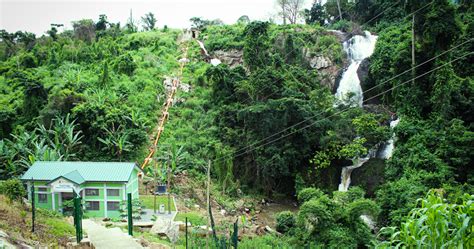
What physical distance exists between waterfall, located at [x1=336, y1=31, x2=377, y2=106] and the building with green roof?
54.5 feet

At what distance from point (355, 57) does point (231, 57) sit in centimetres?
1093

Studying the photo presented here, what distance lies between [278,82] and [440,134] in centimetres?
1013

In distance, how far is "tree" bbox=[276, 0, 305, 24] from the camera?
43750mm

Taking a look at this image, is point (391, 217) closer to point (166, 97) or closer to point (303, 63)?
point (303, 63)

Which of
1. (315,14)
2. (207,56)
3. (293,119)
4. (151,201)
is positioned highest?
(315,14)

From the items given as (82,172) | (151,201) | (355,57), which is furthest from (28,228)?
(355,57)

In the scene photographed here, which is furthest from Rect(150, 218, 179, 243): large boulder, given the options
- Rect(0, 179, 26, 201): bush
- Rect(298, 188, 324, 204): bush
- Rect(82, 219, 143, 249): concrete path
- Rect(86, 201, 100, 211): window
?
Rect(298, 188, 324, 204): bush

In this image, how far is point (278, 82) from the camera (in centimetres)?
2477

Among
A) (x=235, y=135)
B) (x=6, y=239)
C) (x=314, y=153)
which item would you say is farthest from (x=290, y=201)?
(x=6, y=239)

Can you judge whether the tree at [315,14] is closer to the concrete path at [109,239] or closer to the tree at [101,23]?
the tree at [101,23]

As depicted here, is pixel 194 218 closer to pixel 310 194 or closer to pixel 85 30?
pixel 310 194

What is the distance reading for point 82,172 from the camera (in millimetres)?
17125

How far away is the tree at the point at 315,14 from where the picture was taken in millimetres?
42469

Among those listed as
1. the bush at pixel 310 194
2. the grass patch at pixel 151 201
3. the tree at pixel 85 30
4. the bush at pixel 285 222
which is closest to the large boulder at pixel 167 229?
the grass patch at pixel 151 201
